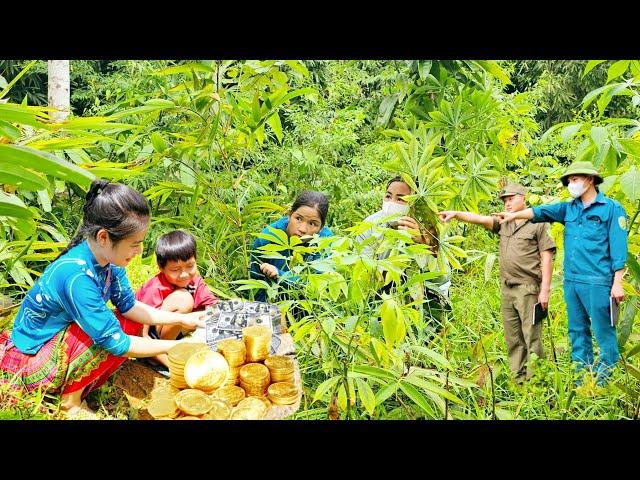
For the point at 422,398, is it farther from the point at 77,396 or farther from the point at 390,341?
the point at 77,396

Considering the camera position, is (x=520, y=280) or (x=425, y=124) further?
(x=425, y=124)

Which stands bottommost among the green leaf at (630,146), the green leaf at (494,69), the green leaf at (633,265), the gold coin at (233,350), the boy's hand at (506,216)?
the gold coin at (233,350)

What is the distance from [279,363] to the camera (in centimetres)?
204

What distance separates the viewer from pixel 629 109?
2492 millimetres

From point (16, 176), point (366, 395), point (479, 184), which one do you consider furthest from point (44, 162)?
point (479, 184)

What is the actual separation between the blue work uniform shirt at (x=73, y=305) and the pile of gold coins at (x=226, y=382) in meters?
0.18

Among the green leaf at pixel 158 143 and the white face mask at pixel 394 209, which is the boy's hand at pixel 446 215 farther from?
the green leaf at pixel 158 143

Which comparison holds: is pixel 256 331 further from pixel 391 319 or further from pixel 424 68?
pixel 424 68

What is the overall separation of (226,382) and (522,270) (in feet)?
3.23

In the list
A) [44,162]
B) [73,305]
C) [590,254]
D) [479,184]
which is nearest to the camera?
[44,162]

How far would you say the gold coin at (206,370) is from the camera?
1932 mm

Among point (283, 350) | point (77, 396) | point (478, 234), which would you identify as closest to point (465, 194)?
point (478, 234)

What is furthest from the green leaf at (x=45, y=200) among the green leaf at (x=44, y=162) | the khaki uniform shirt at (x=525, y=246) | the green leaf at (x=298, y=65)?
the khaki uniform shirt at (x=525, y=246)

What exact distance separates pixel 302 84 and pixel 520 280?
1.09m
